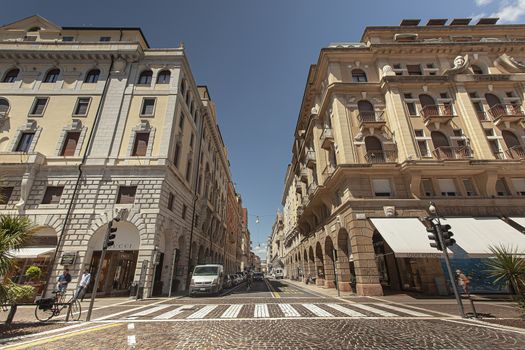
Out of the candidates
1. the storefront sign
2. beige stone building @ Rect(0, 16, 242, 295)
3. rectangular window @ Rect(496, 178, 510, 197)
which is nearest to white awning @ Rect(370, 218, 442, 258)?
rectangular window @ Rect(496, 178, 510, 197)

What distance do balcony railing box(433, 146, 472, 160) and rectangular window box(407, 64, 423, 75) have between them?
27.6 feet

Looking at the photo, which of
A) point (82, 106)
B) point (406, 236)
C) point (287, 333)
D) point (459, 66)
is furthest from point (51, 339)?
point (459, 66)

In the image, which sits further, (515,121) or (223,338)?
(515,121)

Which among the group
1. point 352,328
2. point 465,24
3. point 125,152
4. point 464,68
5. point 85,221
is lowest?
point 352,328

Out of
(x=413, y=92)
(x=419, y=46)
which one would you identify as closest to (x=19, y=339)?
(x=413, y=92)

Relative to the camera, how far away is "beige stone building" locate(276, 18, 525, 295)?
15547 millimetres

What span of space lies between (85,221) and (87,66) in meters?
15.6

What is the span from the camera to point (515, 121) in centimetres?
1855

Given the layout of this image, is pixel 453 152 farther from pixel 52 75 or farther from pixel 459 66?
pixel 52 75

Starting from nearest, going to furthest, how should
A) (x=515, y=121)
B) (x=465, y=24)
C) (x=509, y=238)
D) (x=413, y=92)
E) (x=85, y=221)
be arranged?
(x=509, y=238) < (x=85, y=221) < (x=515, y=121) < (x=413, y=92) < (x=465, y=24)

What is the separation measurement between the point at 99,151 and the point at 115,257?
28.9 feet

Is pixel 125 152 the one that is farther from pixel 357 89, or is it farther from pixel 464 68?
pixel 464 68

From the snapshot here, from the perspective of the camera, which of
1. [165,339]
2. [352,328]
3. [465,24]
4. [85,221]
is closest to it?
[165,339]

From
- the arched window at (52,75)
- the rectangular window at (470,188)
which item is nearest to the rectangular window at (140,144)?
the arched window at (52,75)
